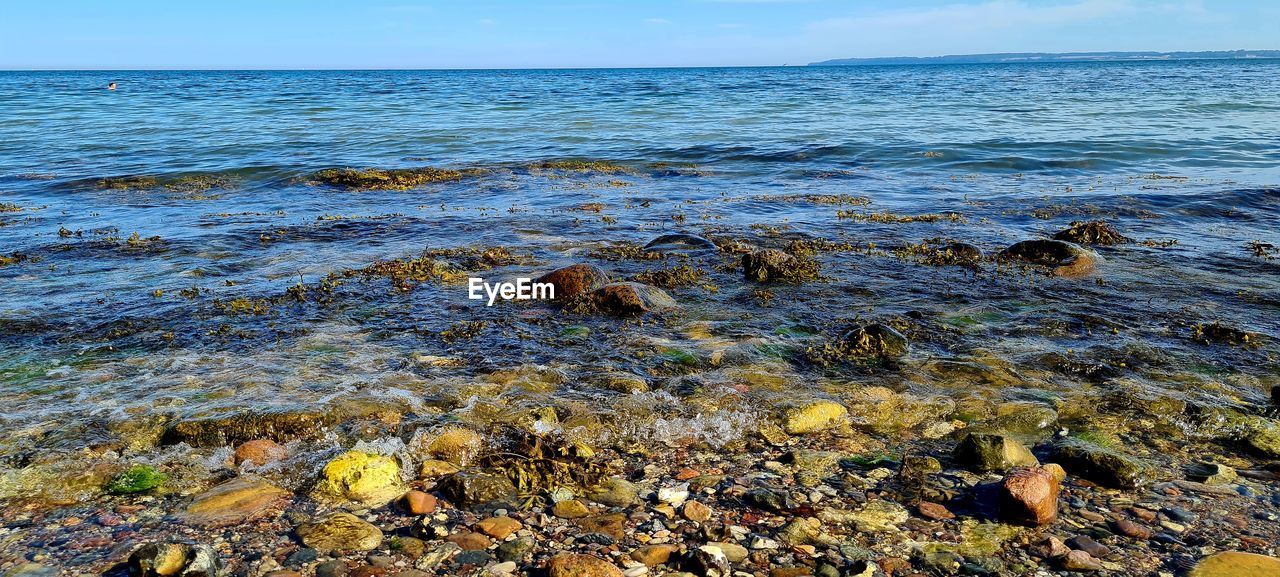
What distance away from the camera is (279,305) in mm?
7785

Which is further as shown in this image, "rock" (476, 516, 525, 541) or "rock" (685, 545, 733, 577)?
"rock" (476, 516, 525, 541)

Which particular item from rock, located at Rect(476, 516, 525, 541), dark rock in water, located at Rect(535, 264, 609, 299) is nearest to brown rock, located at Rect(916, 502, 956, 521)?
rock, located at Rect(476, 516, 525, 541)

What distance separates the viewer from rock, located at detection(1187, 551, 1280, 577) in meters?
3.38

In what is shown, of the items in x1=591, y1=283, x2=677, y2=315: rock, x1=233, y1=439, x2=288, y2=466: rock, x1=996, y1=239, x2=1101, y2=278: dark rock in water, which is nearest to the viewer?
x1=233, y1=439, x2=288, y2=466: rock

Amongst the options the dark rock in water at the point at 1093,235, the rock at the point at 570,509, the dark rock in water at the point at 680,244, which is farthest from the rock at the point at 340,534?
the dark rock in water at the point at 1093,235

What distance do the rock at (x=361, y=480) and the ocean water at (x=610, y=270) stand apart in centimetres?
99

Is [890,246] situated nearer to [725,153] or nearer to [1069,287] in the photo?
[1069,287]

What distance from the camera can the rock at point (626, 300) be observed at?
24.6 ft

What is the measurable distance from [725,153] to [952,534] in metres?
17.6

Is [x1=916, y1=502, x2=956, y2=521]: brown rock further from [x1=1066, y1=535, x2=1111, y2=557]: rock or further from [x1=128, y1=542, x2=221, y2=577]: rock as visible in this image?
[x1=128, y1=542, x2=221, y2=577]: rock

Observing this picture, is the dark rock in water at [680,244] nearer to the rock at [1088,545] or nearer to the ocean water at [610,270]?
the ocean water at [610,270]

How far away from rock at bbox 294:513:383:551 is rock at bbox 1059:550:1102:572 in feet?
9.75

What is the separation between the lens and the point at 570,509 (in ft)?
13.2

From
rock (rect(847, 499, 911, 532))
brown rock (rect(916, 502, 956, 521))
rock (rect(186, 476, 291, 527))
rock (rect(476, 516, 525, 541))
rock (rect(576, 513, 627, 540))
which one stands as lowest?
brown rock (rect(916, 502, 956, 521))
